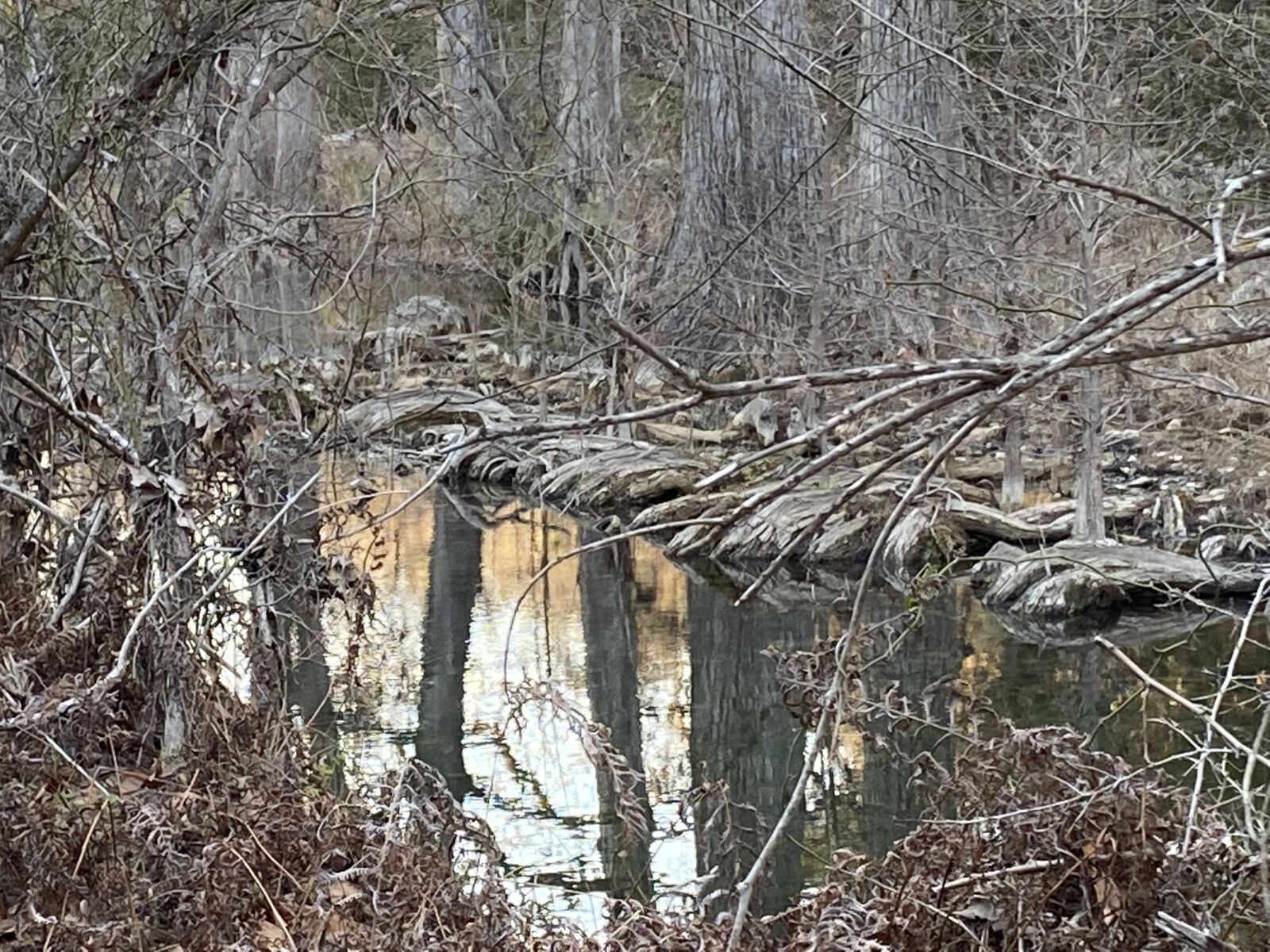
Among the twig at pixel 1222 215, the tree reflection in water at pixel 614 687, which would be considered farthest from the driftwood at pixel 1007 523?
the twig at pixel 1222 215

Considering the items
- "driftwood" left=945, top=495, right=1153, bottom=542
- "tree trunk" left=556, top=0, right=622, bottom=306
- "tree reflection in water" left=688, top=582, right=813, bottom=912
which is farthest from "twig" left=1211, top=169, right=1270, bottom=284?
"tree trunk" left=556, top=0, right=622, bottom=306

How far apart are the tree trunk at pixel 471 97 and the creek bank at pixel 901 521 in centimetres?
139

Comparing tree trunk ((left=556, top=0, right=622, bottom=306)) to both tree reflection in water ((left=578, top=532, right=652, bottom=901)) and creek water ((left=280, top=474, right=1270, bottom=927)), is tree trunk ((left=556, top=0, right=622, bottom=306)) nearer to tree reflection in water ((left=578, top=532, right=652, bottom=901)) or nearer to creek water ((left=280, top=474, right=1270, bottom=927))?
tree reflection in water ((left=578, top=532, right=652, bottom=901))

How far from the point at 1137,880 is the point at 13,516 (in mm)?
4677

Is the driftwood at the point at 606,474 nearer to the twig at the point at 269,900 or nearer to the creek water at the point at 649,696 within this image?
the creek water at the point at 649,696

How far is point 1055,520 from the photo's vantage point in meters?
14.2

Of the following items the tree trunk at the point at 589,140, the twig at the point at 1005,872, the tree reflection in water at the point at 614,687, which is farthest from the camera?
the tree trunk at the point at 589,140

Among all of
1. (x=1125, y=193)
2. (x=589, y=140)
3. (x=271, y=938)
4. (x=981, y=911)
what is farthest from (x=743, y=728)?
(x=589, y=140)

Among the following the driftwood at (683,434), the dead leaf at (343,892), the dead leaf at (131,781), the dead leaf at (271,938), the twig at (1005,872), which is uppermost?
the driftwood at (683,434)

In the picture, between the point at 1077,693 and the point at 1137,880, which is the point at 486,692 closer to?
the point at 1077,693

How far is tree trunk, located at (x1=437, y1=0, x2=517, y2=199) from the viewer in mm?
7852

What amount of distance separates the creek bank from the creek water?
1.36 ft

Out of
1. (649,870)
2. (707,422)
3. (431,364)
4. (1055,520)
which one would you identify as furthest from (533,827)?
(431,364)

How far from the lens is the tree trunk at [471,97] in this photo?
785 centimetres
